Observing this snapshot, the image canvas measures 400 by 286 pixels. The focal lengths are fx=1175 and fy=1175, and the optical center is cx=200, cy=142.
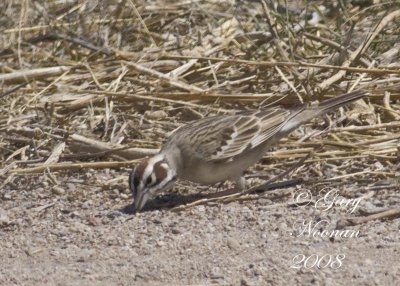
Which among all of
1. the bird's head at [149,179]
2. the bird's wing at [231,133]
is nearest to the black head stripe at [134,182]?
the bird's head at [149,179]

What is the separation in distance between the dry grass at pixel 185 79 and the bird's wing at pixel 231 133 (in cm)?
32

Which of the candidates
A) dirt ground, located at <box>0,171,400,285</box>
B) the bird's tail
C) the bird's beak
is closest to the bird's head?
the bird's beak

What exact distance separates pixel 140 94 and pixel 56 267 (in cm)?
253

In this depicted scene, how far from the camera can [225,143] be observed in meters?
7.33

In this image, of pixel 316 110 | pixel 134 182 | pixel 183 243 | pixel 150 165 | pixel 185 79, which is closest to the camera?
pixel 183 243

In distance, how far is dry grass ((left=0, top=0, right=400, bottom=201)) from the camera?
7773 mm

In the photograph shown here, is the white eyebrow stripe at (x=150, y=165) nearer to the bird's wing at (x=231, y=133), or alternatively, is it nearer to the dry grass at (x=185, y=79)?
the bird's wing at (x=231, y=133)

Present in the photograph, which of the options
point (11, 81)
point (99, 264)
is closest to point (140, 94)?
point (11, 81)

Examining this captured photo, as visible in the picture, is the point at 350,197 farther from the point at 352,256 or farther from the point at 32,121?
the point at 32,121

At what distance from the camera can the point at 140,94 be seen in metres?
8.44

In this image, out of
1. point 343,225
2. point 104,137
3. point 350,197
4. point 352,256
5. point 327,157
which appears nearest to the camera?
point 352,256

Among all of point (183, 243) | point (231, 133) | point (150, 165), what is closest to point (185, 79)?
point (231, 133)

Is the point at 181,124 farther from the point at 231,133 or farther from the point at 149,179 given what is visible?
the point at 149,179

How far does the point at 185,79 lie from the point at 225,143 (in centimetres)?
157
